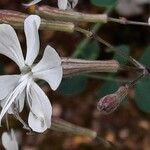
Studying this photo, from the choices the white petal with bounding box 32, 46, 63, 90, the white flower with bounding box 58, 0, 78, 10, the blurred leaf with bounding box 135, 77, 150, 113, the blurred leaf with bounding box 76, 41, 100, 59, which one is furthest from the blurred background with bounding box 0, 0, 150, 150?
the white petal with bounding box 32, 46, 63, 90

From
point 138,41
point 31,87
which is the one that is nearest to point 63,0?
point 31,87

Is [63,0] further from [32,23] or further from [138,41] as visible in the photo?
[138,41]

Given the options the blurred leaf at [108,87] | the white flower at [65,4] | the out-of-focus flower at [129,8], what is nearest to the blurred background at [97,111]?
the out-of-focus flower at [129,8]

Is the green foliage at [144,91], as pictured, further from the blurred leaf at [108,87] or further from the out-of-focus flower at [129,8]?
the out-of-focus flower at [129,8]

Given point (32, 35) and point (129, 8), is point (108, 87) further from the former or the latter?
point (129, 8)

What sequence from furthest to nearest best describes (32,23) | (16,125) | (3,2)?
(3,2) < (16,125) < (32,23)

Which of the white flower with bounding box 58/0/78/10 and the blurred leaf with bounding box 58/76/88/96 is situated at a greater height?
the white flower with bounding box 58/0/78/10

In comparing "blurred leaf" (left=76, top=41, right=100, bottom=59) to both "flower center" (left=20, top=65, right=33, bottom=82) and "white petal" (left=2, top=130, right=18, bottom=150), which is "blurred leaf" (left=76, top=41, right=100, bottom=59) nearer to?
"white petal" (left=2, top=130, right=18, bottom=150)
